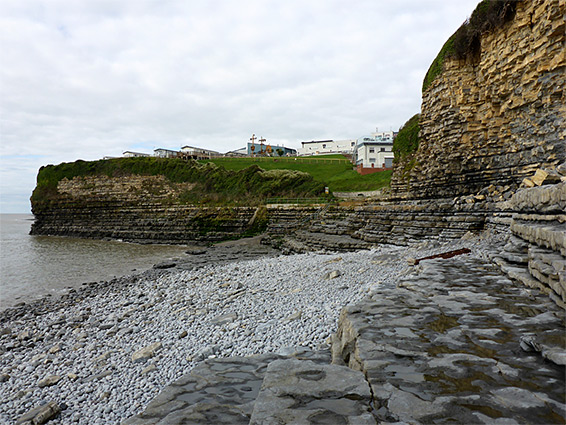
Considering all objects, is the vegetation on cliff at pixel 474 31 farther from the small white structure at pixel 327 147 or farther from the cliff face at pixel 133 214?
the small white structure at pixel 327 147

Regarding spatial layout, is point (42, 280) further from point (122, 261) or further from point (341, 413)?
point (341, 413)

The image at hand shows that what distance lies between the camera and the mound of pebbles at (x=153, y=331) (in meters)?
4.67

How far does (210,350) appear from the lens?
5.10 m

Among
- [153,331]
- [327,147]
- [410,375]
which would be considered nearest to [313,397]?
[410,375]

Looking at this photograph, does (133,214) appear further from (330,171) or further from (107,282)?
(330,171)

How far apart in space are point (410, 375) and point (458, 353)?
0.57 meters

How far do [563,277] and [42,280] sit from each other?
17.7 meters

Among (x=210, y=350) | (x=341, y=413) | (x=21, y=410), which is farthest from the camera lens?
(x=210, y=350)

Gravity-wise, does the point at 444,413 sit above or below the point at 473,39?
below

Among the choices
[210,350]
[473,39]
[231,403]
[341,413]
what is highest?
[473,39]

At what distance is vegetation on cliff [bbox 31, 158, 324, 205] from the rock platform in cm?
3094

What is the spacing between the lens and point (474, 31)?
15.2 metres

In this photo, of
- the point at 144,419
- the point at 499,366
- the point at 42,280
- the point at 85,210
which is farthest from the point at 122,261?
the point at 85,210

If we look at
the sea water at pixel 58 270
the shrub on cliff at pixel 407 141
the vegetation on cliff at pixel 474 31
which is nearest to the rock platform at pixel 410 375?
the sea water at pixel 58 270
